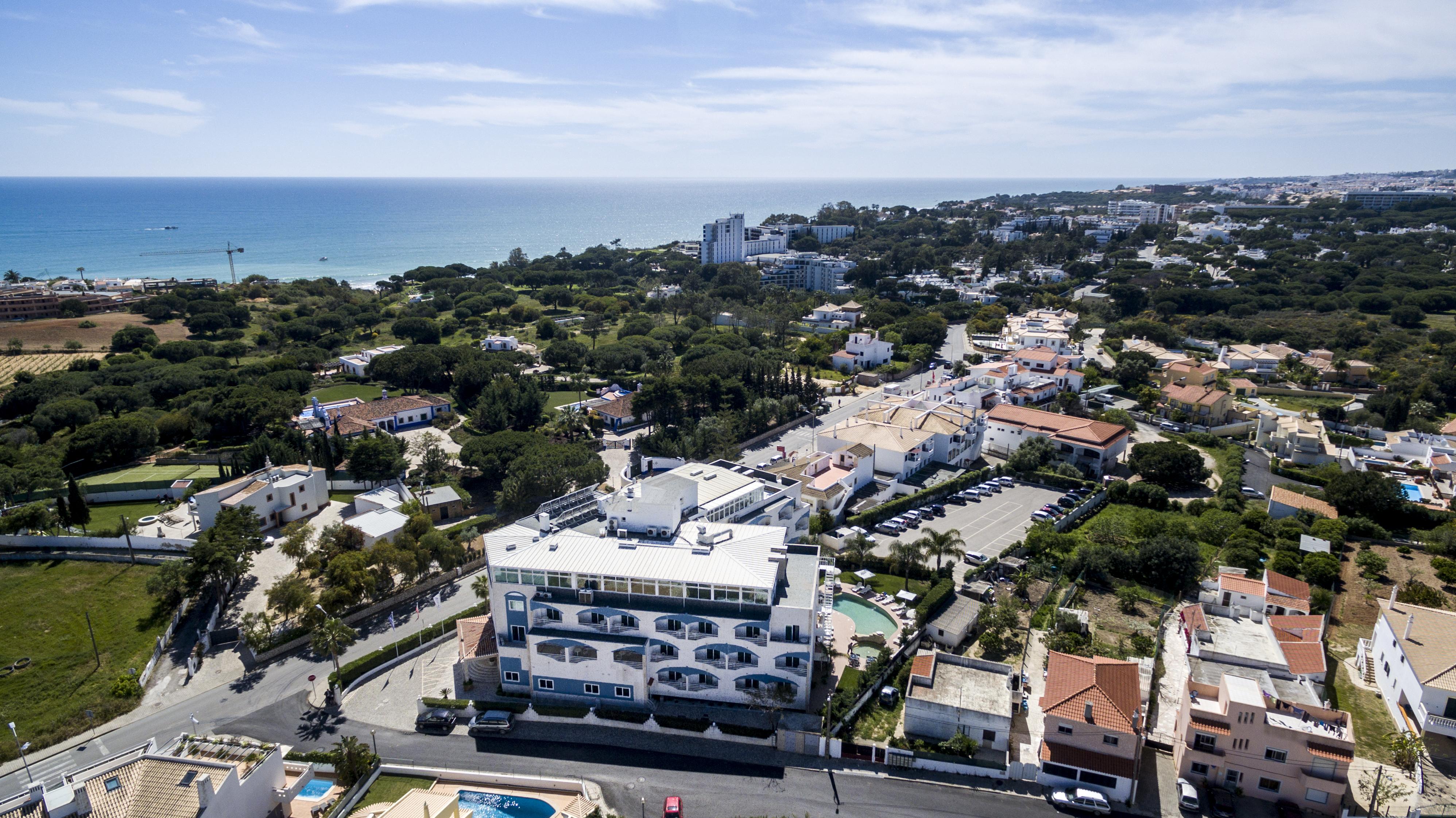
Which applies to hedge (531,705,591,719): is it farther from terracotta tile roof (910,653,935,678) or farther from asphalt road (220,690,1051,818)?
terracotta tile roof (910,653,935,678)

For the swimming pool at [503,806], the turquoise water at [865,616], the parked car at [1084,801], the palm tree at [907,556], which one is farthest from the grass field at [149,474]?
the parked car at [1084,801]

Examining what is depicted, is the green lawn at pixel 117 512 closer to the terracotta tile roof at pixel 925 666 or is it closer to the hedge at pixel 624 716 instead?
the hedge at pixel 624 716

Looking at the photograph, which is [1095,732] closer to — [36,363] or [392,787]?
[392,787]

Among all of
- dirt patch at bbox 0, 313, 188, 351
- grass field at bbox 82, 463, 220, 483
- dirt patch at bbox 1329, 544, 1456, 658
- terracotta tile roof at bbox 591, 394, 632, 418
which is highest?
dirt patch at bbox 0, 313, 188, 351

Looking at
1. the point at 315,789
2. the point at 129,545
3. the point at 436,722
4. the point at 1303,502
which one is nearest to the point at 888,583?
the point at 436,722

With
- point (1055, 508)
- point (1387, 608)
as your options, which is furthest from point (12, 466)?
point (1387, 608)

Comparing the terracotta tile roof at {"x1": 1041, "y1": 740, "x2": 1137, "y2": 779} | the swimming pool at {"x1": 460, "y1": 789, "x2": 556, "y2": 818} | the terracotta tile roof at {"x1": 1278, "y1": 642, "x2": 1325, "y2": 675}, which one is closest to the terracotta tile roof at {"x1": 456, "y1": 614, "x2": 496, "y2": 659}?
the swimming pool at {"x1": 460, "y1": 789, "x2": 556, "y2": 818}
